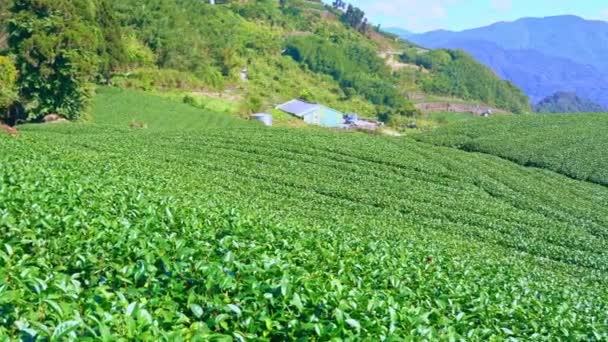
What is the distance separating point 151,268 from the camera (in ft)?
16.3

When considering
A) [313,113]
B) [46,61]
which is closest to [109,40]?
[46,61]

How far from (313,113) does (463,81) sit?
9069cm

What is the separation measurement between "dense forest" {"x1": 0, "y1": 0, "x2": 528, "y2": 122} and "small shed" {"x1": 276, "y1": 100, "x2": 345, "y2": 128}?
480cm

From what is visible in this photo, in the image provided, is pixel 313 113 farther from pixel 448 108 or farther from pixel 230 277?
pixel 230 277

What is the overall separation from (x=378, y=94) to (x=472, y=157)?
9759 cm

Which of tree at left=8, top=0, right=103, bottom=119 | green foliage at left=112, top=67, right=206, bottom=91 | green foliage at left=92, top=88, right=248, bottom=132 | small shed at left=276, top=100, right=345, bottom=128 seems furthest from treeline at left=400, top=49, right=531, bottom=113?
tree at left=8, top=0, right=103, bottom=119

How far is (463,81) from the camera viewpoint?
165 m

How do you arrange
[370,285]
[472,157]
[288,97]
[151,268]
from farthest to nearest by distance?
[288,97] → [472,157] → [370,285] → [151,268]

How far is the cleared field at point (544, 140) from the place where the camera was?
39094 mm

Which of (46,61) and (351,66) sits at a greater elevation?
(351,66)

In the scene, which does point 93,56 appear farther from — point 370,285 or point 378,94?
point 378,94

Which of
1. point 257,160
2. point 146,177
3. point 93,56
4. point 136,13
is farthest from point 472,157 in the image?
point 136,13

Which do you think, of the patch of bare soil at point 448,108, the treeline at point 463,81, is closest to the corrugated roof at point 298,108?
the patch of bare soil at point 448,108

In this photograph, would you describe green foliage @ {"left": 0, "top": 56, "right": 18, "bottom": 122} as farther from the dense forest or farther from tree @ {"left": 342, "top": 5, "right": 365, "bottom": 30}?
tree @ {"left": 342, "top": 5, "right": 365, "bottom": 30}
